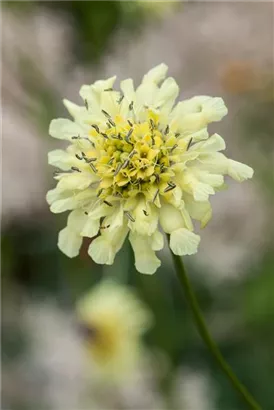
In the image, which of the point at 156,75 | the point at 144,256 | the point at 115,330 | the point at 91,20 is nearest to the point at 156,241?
the point at 144,256

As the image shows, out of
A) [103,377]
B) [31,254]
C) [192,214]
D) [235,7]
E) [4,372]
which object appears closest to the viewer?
[192,214]

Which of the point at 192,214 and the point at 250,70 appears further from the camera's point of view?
the point at 250,70

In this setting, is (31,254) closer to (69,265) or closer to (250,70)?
(69,265)

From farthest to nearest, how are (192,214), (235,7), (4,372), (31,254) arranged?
(235,7) → (31,254) → (4,372) → (192,214)

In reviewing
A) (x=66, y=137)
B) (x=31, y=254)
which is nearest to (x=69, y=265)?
(x=31, y=254)

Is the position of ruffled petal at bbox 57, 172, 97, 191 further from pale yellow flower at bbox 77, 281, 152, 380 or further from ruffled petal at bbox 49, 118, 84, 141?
pale yellow flower at bbox 77, 281, 152, 380

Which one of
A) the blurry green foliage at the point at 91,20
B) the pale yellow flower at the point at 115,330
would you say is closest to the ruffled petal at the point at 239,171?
the pale yellow flower at the point at 115,330
